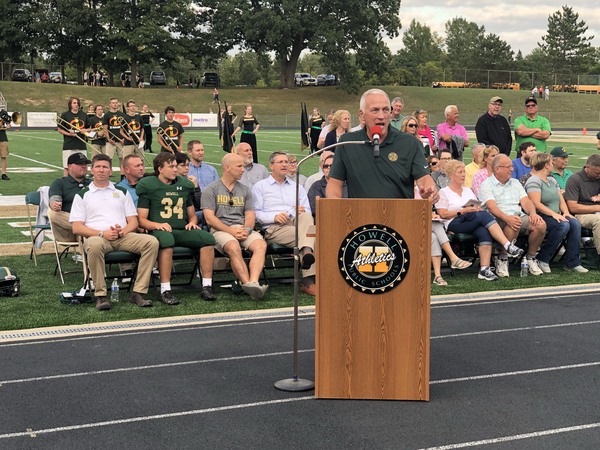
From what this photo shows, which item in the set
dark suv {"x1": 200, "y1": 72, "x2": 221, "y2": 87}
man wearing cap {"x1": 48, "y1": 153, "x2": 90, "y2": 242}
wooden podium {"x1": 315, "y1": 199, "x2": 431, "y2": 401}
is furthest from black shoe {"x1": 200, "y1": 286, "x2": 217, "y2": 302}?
dark suv {"x1": 200, "y1": 72, "x2": 221, "y2": 87}

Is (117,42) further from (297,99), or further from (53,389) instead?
(53,389)

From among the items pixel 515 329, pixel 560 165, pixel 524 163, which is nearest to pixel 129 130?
pixel 524 163

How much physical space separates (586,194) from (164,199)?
216 inches

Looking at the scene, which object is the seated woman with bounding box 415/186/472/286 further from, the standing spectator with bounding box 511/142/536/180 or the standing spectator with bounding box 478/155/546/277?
the standing spectator with bounding box 511/142/536/180

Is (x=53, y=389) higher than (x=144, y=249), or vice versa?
(x=144, y=249)

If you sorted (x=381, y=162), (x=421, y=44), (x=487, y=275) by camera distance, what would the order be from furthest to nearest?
(x=421, y=44) → (x=487, y=275) → (x=381, y=162)

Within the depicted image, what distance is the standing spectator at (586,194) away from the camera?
11.1 meters

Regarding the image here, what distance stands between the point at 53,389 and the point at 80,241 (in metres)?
3.39

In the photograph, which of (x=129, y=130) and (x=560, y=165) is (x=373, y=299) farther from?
(x=129, y=130)

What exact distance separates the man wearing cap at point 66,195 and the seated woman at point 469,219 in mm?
4209

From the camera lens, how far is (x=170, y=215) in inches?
367

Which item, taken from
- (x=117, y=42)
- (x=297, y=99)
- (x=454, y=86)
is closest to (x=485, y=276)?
(x=297, y=99)

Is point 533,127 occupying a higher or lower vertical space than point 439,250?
higher

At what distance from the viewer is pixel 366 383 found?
228 inches
